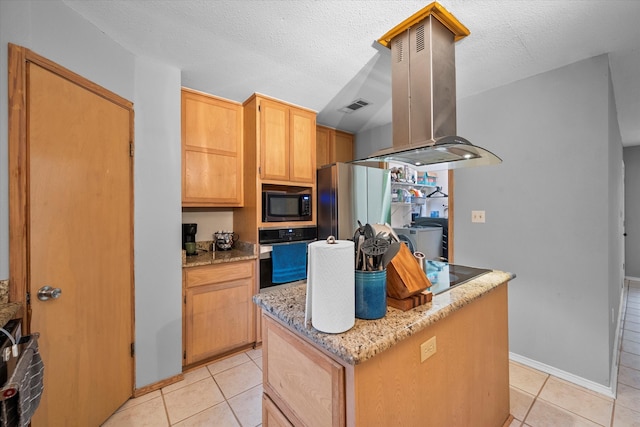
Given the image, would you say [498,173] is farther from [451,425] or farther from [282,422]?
[282,422]

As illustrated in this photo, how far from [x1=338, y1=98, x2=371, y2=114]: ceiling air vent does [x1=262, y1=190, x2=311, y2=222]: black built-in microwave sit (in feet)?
3.43

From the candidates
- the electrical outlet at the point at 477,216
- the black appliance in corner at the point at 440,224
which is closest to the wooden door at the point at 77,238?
the electrical outlet at the point at 477,216

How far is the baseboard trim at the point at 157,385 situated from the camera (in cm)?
195

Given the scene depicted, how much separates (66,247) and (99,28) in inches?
54.3

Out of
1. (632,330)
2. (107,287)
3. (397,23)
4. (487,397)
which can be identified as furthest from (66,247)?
(632,330)

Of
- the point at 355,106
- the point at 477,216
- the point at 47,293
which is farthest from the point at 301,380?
the point at 355,106

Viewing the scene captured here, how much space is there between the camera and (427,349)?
1028 mm

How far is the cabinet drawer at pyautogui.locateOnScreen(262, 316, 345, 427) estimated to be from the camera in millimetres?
841

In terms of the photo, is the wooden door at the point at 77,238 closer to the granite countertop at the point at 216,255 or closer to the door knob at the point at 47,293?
the door knob at the point at 47,293

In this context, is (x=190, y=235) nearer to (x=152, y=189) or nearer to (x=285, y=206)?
(x=152, y=189)

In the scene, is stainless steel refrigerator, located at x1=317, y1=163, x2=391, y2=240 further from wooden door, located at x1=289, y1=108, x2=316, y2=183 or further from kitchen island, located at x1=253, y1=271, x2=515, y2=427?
kitchen island, located at x1=253, y1=271, x2=515, y2=427

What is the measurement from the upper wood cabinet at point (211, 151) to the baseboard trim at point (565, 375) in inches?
119

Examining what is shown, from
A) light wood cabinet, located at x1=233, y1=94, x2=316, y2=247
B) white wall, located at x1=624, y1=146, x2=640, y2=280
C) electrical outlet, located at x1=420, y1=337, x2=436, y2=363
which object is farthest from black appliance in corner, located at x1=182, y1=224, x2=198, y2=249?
white wall, located at x1=624, y1=146, x2=640, y2=280

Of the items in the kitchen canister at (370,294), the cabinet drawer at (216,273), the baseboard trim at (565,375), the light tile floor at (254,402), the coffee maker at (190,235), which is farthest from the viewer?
the coffee maker at (190,235)
